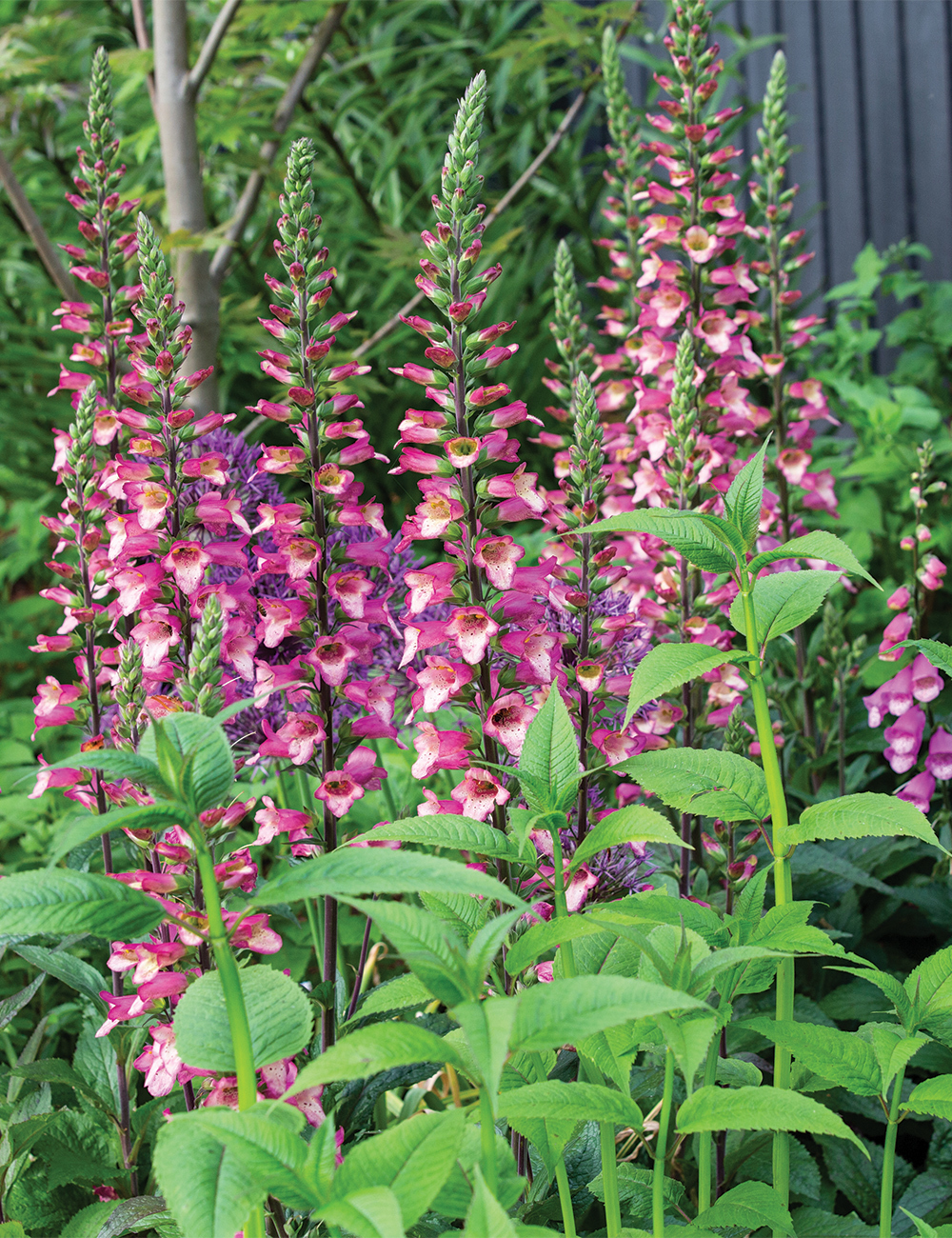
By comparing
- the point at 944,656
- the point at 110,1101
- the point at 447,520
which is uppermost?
the point at 447,520

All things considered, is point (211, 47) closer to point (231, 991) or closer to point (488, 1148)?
point (231, 991)

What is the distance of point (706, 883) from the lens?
1.48m

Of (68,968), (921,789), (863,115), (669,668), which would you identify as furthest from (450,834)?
(863,115)

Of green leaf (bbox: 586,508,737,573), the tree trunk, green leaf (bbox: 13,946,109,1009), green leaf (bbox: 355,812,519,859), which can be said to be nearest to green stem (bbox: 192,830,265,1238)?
green leaf (bbox: 355,812,519,859)

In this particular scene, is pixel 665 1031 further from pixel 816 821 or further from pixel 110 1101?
Answer: pixel 110 1101

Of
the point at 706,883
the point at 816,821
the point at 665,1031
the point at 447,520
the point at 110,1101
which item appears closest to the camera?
the point at 665,1031

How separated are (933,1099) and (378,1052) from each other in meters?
0.37

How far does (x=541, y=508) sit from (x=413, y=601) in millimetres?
151

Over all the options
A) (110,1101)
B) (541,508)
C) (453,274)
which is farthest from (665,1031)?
(110,1101)

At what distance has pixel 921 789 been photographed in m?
1.55

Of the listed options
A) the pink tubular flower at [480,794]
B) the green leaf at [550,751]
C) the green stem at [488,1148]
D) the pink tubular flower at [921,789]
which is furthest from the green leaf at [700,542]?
the pink tubular flower at [921,789]

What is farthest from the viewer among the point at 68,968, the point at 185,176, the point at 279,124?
the point at 279,124

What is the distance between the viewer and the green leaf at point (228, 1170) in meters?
0.52

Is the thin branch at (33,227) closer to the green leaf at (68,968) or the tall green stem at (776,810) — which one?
the green leaf at (68,968)
